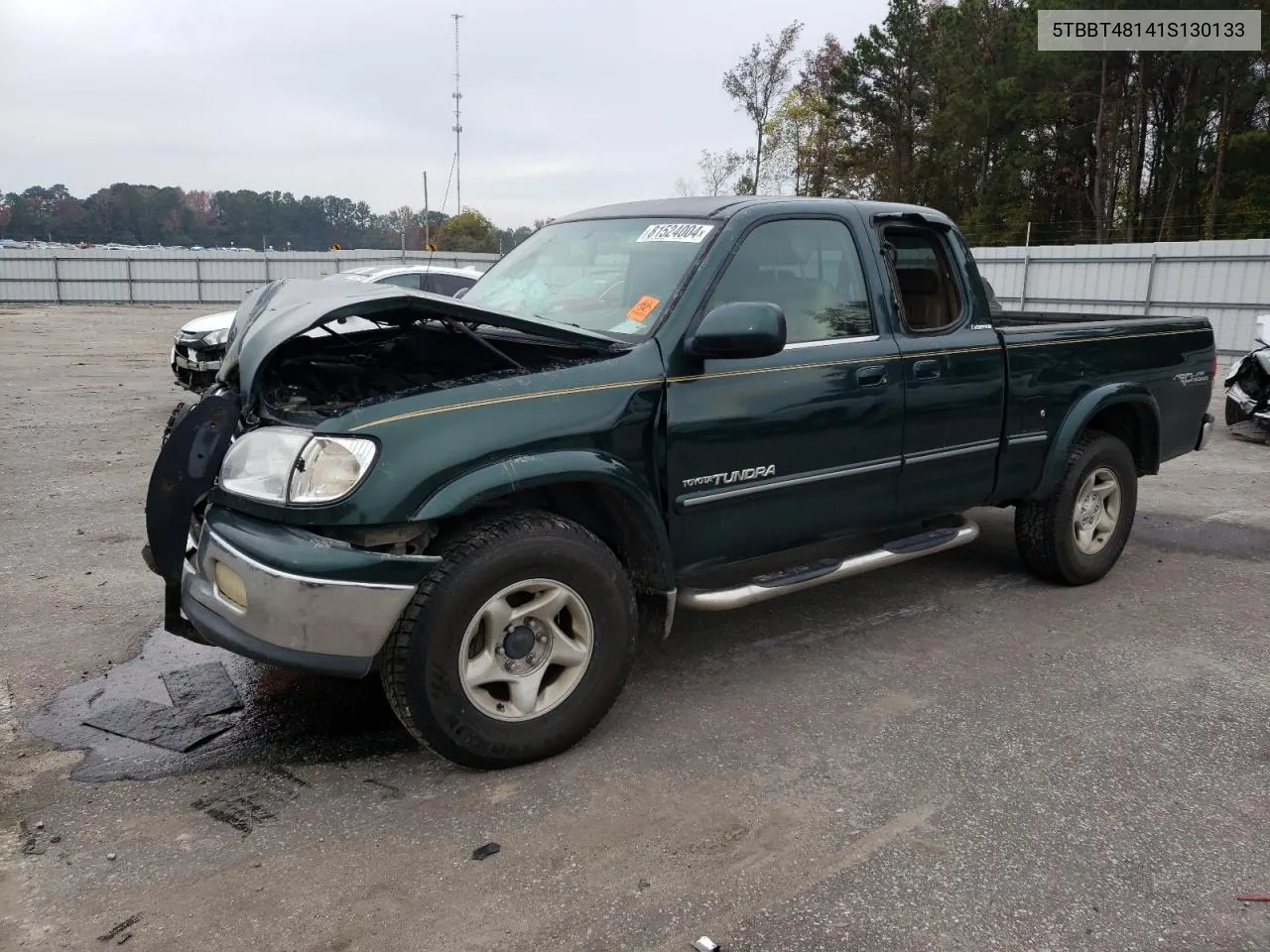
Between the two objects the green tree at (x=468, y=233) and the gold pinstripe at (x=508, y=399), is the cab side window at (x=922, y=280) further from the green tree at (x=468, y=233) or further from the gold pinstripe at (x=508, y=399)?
the green tree at (x=468, y=233)

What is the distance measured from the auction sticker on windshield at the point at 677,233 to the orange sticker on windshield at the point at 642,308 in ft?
1.05

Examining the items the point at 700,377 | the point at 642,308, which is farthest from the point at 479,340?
the point at 700,377

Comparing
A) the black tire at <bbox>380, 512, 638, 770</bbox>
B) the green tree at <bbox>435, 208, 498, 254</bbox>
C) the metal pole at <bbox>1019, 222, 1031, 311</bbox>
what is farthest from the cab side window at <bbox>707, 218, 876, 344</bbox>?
the green tree at <bbox>435, 208, 498, 254</bbox>

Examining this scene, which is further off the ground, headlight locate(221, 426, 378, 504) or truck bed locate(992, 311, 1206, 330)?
truck bed locate(992, 311, 1206, 330)

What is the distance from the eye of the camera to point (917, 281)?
451cm

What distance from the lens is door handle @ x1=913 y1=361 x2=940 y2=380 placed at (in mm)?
4203

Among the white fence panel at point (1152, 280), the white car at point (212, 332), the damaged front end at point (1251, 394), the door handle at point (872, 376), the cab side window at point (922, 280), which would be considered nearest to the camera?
the door handle at point (872, 376)

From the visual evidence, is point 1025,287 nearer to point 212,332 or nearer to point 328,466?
point 212,332

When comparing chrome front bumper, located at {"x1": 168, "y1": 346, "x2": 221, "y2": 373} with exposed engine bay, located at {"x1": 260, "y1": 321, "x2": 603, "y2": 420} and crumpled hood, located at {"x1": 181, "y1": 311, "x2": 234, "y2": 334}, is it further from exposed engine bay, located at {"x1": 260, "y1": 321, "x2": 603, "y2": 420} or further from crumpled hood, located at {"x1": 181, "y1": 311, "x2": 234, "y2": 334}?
exposed engine bay, located at {"x1": 260, "y1": 321, "x2": 603, "y2": 420}

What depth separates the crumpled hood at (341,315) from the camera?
303 centimetres

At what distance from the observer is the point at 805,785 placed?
3.14 m

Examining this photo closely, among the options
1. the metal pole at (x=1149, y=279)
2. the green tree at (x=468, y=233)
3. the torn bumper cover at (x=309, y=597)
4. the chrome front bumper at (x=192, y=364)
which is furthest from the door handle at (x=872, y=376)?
the green tree at (x=468, y=233)

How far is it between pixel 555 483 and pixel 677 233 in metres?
1.32

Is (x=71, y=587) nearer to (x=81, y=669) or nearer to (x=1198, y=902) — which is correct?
(x=81, y=669)
